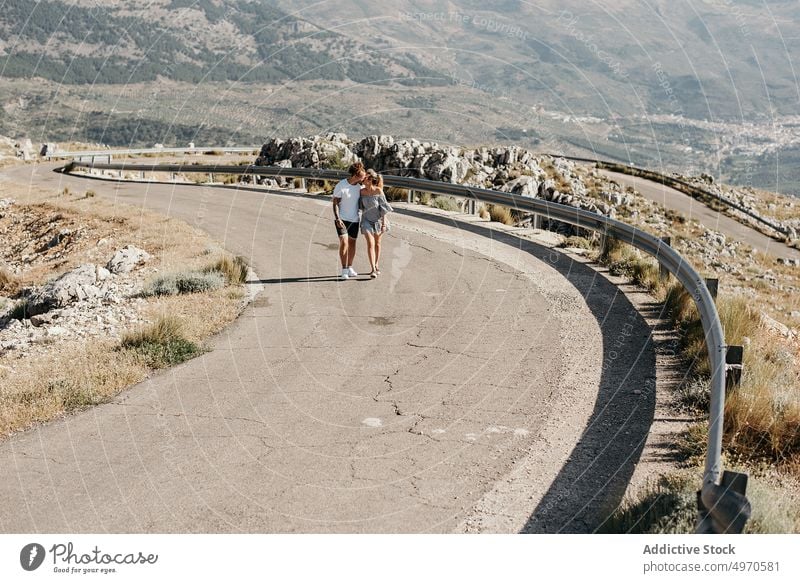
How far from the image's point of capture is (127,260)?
1662 centimetres

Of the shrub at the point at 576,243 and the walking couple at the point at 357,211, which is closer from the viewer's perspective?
the walking couple at the point at 357,211

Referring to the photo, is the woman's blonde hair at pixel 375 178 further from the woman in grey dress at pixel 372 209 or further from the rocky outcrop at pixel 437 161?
the rocky outcrop at pixel 437 161

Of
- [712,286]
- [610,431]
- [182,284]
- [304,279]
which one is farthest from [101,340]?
[712,286]

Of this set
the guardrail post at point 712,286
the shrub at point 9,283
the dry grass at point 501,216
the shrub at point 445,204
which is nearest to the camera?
the guardrail post at point 712,286

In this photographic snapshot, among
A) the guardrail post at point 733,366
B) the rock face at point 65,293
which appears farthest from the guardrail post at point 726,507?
the rock face at point 65,293

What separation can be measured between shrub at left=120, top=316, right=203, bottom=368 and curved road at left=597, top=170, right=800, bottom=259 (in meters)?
41.2

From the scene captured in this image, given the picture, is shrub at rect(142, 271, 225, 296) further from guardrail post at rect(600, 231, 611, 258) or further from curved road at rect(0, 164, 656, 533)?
guardrail post at rect(600, 231, 611, 258)

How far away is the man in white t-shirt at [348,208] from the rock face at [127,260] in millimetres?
5358

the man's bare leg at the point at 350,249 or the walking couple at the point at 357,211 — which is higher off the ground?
the walking couple at the point at 357,211

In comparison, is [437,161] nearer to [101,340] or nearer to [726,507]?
[101,340]

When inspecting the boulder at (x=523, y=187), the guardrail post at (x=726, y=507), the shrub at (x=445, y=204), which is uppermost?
the boulder at (x=523, y=187)

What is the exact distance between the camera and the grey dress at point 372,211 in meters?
14.0

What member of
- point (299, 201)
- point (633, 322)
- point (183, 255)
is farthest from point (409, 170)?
point (633, 322)

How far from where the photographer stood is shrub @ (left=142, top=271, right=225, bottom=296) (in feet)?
43.3
